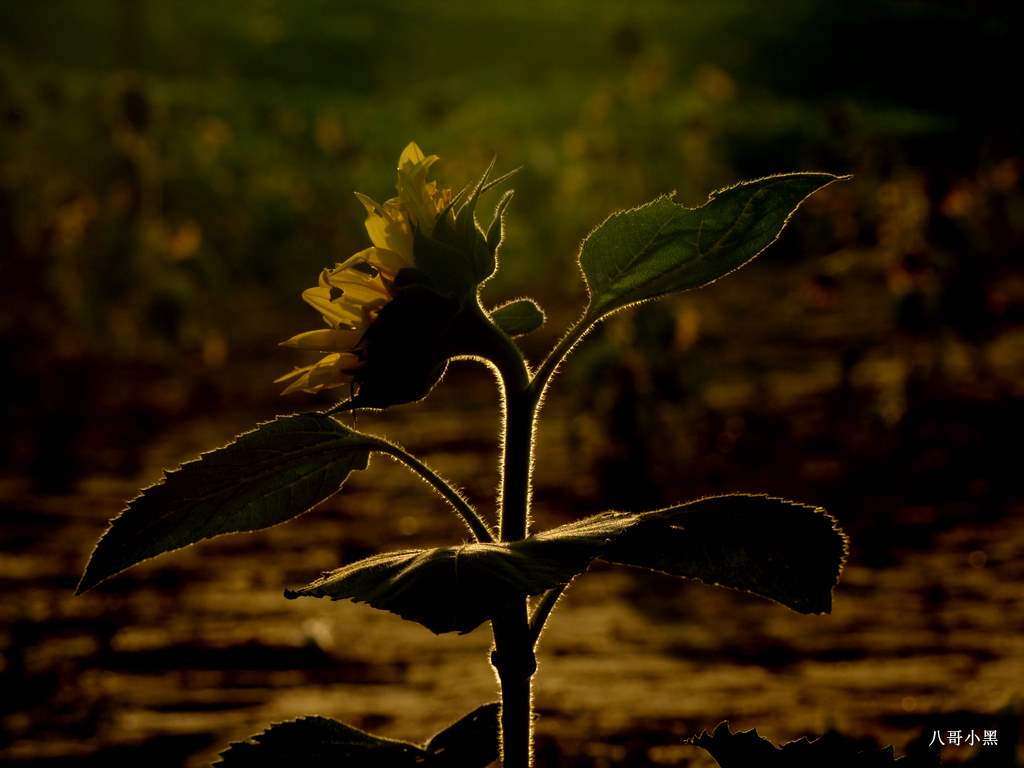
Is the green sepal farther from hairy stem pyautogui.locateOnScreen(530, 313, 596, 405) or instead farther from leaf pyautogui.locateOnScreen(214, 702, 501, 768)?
leaf pyautogui.locateOnScreen(214, 702, 501, 768)

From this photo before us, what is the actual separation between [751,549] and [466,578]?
0.20 m

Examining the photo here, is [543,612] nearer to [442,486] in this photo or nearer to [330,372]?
[442,486]

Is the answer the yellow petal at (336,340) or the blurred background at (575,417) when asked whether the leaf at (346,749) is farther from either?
the blurred background at (575,417)

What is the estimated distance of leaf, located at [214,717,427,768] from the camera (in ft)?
3.71

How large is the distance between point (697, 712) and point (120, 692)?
891 mm

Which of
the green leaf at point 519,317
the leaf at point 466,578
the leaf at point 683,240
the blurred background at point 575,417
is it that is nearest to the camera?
the leaf at point 466,578

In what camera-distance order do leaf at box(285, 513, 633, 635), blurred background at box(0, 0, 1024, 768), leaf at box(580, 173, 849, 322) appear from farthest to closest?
blurred background at box(0, 0, 1024, 768)
leaf at box(580, 173, 849, 322)
leaf at box(285, 513, 633, 635)

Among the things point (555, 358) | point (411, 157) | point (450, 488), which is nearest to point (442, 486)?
point (450, 488)

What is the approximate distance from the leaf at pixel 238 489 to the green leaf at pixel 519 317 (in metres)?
0.15

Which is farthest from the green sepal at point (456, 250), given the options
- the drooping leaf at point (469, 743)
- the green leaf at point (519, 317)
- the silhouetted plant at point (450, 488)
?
the drooping leaf at point (469, 743)

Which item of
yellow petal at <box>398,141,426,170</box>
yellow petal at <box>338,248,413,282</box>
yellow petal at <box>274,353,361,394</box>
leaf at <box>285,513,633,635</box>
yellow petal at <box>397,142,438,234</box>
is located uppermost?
yellow petal at <box>398,141,426,170</box>

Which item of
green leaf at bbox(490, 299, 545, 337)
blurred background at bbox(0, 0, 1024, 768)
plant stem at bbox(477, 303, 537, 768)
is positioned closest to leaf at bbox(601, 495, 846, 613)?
plant stem at bbox(477, 303, 537, 768)

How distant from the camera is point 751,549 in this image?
1036mm

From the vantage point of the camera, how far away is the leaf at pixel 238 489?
1092mm
